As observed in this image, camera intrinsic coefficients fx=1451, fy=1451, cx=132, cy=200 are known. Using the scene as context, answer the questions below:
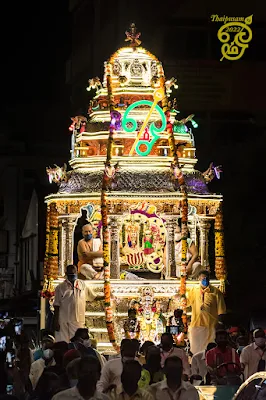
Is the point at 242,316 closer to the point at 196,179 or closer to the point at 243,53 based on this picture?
the point at 196,179

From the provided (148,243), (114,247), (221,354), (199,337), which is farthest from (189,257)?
(221,354)

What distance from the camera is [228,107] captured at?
156 feet

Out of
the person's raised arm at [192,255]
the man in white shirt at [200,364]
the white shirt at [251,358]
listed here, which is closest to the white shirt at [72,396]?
the white shirt at [251,358]

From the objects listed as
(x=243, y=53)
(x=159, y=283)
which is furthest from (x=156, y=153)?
(x=243, y=53)

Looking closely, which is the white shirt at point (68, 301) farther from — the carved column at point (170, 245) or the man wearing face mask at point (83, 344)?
the man wearing face mask at point (83, 344)

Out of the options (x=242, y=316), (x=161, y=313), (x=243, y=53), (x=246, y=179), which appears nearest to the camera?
(x=161, y=313)

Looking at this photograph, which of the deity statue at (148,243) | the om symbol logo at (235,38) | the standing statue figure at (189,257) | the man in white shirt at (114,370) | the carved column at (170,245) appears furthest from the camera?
the om symbol logo at (235,38)

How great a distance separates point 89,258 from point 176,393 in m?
12.4

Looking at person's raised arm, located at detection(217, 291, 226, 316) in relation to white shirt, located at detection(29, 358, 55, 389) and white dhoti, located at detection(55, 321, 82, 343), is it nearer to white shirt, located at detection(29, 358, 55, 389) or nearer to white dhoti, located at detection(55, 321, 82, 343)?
white dhoti, located at detection(55, 321, 82, 343)

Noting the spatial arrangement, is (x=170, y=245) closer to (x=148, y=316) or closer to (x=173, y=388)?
(x=148, y=316)

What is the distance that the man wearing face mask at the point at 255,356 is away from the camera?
18469 millimetres

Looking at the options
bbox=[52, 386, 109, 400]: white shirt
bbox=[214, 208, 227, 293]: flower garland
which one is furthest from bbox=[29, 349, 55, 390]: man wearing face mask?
bbox=[214, 208, 227, 293]: flower garland

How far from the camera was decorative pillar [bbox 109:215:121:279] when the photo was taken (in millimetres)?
25469

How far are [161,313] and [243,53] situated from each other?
74.9ft
